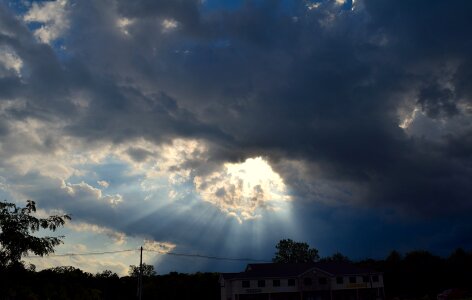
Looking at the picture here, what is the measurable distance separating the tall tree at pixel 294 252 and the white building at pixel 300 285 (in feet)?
156

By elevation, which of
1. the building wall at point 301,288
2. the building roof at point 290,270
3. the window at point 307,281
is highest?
the building roof at point 290,270

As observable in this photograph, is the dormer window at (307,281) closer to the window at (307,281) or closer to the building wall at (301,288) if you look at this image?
the window at (307,281)

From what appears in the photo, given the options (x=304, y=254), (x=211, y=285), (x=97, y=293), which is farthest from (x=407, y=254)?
(x=97, y=293)

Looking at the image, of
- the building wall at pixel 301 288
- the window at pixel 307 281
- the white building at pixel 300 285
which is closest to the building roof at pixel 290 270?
the white building at pixel 300 285

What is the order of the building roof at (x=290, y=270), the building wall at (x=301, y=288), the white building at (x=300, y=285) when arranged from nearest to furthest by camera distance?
the building wall at (x=301, y=288)
the white building at (x=300, y=285)
the building roof at (x=290, y=270)

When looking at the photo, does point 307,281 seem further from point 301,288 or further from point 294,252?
point 294,252

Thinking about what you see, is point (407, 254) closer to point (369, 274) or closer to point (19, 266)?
point (369, 274)

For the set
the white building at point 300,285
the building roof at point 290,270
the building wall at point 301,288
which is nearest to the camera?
the building wall at point 301,288

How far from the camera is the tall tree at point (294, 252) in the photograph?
137 m

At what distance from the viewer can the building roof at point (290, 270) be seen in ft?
291

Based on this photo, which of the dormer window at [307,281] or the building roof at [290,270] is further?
the building roof at [290,270]

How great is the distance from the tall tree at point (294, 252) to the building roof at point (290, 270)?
1688 inches

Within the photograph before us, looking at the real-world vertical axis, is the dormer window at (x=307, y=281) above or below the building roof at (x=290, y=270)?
below

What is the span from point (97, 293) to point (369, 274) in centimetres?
8658
